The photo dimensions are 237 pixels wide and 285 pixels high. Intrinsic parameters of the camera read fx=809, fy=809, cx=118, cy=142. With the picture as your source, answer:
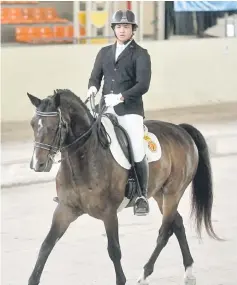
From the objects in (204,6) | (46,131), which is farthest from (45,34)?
(46,131)

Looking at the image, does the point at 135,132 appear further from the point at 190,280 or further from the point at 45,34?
the point at 45,34

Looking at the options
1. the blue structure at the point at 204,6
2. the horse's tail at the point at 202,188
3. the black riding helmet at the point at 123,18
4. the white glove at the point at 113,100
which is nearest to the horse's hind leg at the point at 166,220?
the horse's tail at the point at 202,188

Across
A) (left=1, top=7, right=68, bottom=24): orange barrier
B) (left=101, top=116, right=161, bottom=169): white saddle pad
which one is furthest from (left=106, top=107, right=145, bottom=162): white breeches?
(left=1, top=7, right=68, bottom=24): orange barrier

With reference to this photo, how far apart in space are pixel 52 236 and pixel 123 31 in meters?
1.68

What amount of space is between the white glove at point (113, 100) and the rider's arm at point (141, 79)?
0.15 ft

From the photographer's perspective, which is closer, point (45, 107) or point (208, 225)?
point (45, 107)

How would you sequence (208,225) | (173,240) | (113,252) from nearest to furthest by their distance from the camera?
(113,252), (208,225), (173,240)

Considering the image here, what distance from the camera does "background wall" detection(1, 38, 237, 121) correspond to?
15.8 metres

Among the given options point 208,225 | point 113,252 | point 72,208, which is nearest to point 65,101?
point 72,208

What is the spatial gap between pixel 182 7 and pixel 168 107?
2354 millimetres

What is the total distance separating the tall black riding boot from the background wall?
31.3 feet

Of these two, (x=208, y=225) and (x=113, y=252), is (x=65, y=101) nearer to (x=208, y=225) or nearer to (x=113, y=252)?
(x=113, y=252)

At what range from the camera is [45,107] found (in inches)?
227

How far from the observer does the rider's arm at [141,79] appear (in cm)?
622
